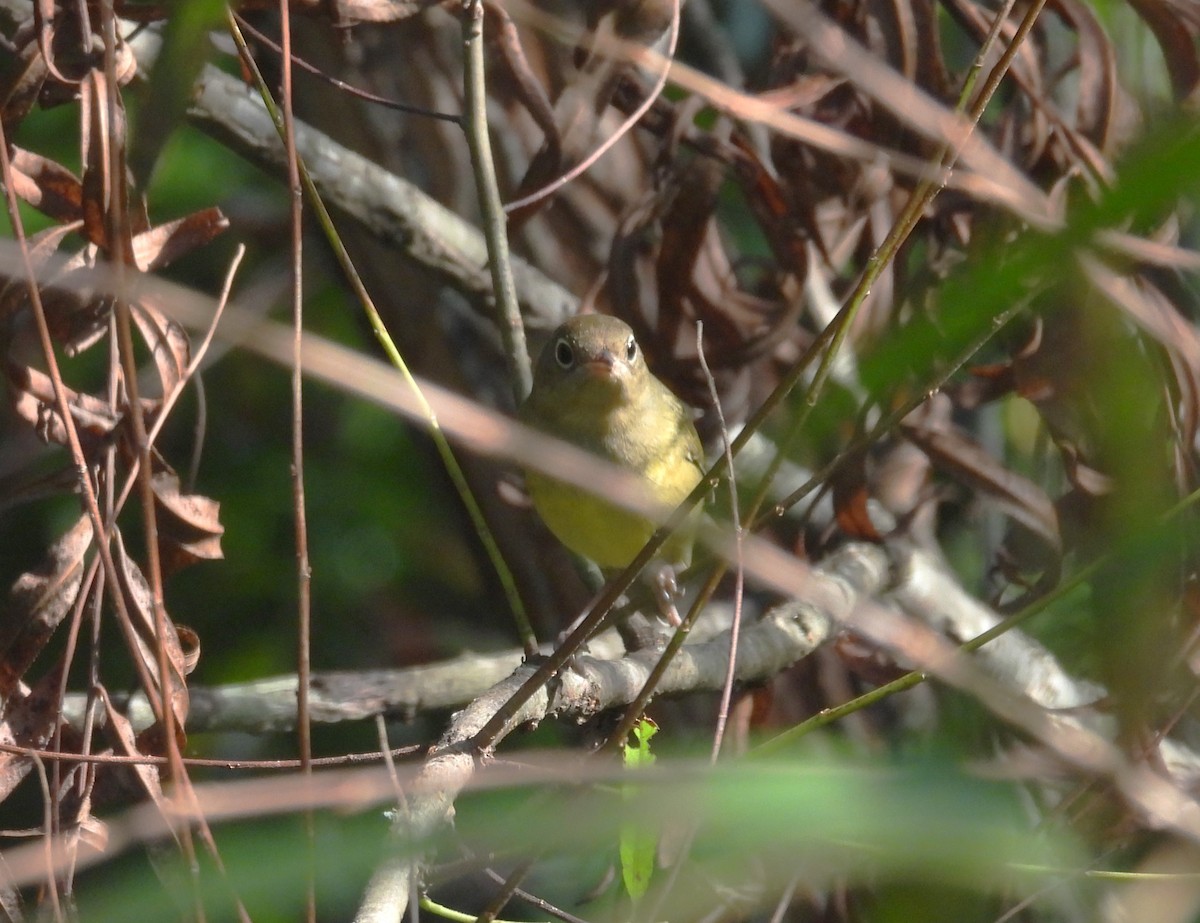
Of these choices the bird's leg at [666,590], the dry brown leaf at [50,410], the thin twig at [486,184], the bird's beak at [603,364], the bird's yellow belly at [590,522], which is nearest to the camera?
the dry brown leaf at [50,410]

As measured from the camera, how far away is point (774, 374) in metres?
3.58

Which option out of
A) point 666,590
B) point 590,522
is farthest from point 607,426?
point 666,590

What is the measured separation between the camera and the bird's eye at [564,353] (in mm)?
3344

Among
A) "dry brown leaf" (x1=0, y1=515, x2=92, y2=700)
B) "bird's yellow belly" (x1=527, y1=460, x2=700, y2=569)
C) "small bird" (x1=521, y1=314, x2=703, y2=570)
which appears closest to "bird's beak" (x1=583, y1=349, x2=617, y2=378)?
"small bird" (x1=521, y1=314, x2=703, y2=570)

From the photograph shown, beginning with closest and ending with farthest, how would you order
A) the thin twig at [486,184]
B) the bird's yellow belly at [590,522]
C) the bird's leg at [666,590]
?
the thin twig at [486,184]
the bird's leg at [666,590]
the bird's yellow belly at [590,522]

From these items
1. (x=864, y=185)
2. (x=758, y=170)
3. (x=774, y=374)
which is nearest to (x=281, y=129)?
(x=758, y=170)

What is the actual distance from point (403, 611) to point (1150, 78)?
9.76 ft

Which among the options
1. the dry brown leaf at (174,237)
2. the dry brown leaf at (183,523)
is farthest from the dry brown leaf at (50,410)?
the dry brown leaf at (174,237)

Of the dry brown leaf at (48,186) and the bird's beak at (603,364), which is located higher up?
the dry brown leaf at (48,186)

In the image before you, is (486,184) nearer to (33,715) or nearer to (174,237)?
(174,237)

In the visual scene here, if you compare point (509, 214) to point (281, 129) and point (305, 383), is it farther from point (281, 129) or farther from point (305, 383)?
point (305, 383)

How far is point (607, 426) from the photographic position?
3.50 meters

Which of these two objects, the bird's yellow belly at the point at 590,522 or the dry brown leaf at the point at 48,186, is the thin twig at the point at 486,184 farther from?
the dry brown leaf at the point at 48,186

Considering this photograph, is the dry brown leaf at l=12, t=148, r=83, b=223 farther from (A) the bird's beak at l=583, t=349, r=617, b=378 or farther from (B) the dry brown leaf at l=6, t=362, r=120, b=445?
(A) the bird's beak at l=583, t=349, r=617, b=378
